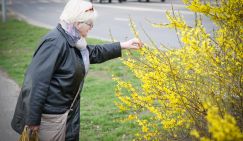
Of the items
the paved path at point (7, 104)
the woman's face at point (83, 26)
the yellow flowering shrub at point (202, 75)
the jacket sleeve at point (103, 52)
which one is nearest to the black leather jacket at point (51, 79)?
the woman's face at point (83, 26)

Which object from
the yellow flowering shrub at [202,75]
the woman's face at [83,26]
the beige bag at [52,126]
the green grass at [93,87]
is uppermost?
the woman's face at [83,26]

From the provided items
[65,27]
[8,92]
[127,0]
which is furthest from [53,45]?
[127,0]

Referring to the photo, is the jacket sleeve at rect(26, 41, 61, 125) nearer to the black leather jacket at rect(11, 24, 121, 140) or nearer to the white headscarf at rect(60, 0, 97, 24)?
the black leather jacket at rect(11, 24, 121, 140)

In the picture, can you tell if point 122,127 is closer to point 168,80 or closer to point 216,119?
point 168,80

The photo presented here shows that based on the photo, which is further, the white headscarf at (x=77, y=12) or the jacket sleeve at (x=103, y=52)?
the jacket sleeve at (x=103, y=52)

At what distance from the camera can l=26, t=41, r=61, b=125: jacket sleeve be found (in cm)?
302

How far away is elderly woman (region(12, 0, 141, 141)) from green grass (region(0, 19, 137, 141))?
1.59m

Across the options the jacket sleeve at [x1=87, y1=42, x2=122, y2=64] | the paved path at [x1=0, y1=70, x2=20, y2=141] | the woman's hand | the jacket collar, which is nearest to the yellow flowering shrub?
the woman's hand

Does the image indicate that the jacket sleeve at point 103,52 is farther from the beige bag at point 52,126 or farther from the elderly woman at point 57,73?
the beige bag at point 52,126

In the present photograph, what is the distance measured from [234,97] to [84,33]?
1265mm

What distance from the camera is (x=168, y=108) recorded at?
133 inches

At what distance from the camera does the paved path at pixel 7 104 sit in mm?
4984

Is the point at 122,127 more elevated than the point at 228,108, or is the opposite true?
the point at 228,108

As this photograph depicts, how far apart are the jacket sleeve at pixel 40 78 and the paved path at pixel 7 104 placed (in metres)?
1.98
